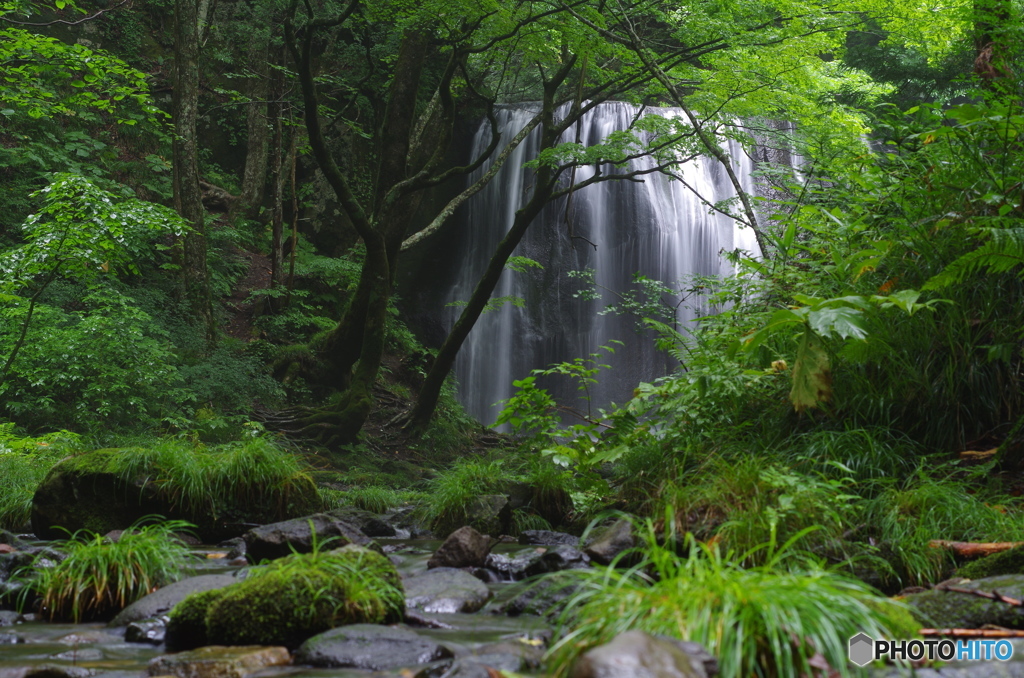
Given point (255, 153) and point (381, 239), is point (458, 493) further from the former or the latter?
point (255, 153)

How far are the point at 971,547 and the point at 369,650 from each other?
2568 millimetres

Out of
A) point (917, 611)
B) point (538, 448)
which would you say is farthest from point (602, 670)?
point (538, 448)

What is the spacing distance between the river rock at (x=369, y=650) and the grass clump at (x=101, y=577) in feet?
4.11

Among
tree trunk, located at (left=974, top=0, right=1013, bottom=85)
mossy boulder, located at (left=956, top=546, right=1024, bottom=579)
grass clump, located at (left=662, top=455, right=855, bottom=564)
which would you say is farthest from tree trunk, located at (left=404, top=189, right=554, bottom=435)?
mossy boulder, located at (left=956, top=546, right=1024, bottom=579)

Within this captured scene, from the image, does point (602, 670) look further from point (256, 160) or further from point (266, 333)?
point (256, 160)

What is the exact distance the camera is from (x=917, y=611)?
87.1 inches

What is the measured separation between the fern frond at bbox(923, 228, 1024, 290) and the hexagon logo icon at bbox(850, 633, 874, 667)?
2318 millimetres

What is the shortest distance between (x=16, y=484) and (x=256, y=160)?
10.5 meters

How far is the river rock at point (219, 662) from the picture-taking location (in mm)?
2410

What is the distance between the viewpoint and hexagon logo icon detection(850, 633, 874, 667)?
186cm

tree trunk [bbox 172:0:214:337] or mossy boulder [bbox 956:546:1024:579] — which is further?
tree trunk [bbox 172:0:214:337]

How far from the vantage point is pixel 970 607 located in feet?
7.68

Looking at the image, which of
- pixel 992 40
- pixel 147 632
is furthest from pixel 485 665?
pixel 992 40
